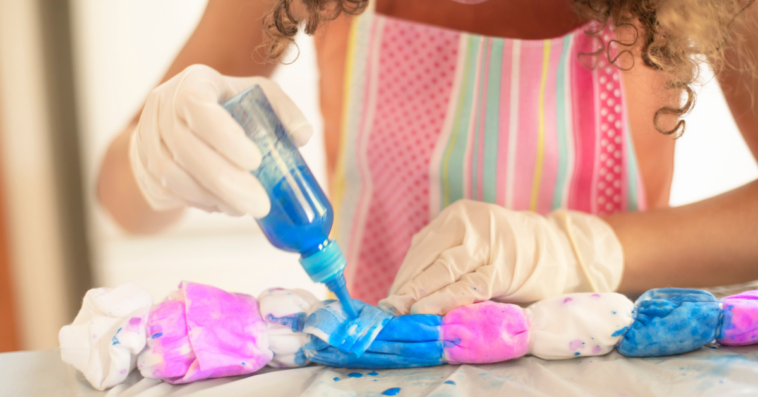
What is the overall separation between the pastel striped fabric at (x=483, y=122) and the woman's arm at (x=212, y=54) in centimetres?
16

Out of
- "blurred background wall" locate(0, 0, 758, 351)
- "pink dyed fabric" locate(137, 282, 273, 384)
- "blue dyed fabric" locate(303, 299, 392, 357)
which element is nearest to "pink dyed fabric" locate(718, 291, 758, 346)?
"blue dyed fabric" locate(303, 299, 392, 357)

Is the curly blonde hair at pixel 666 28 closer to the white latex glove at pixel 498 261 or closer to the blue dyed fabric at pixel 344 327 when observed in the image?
the white latex glove at pixel 498 261

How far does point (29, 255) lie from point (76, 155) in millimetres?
318

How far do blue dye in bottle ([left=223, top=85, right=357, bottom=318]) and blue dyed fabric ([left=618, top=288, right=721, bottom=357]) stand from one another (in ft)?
0.95

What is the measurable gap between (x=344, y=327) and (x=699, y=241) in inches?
19.0

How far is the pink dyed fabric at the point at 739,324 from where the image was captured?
417mm

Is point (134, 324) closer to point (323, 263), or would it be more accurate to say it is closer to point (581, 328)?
point (323, 263)

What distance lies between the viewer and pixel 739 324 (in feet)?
1.37

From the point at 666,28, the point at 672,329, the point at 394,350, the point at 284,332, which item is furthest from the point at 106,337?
the point at 666,28

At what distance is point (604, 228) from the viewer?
0.56 m

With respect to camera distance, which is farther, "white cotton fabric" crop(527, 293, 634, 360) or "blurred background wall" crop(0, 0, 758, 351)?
"blurred background wall" crop(0, 0, 758, 351)

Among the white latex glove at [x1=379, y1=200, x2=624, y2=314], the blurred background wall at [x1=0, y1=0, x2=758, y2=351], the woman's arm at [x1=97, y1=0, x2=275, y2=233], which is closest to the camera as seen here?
the white latex glove at [x1=379, y1=200, x2=624, y2=314]

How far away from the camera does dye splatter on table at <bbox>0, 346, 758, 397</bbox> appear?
1.19 ft

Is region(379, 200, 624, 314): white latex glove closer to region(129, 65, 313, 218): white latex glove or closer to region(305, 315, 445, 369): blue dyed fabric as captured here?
region(305, 315, 445, 369): blue dyed fabric
